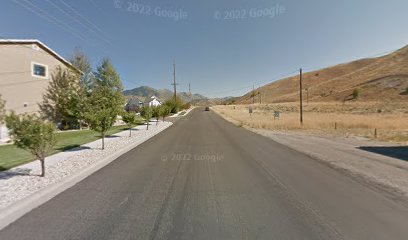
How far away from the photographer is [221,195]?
507 centimetres

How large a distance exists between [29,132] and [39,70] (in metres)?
16.3

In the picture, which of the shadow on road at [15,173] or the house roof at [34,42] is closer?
the shadow on road at [15,173]

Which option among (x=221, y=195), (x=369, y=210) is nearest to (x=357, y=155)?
(x=369, y=210)

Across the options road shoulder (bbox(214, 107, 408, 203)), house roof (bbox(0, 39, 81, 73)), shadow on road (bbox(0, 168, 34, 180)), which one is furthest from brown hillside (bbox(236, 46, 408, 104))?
shadow on road (bbox(0, 168, 34, 180))

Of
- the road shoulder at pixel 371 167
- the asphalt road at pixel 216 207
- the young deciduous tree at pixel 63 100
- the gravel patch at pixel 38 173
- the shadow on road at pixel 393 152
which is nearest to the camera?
the asphalt road at pixel 216 207

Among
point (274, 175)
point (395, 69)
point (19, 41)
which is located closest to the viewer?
point (274, 175)

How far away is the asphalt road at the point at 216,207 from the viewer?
3514mm

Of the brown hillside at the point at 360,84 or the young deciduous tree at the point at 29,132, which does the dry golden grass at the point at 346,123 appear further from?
the brown hillside at the point at 360,84

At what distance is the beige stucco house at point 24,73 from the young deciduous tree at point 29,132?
11.1m

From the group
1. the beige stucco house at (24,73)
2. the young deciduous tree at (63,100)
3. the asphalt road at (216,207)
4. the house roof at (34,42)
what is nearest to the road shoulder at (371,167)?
the asphalt road at (216,207)

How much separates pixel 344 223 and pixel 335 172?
12.0ft

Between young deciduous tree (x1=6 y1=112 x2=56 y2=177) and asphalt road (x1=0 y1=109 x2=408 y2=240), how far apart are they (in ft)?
5.45

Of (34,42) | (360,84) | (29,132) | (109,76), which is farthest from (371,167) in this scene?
(360,84)

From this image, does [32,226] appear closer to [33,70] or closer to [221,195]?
[221,195]
